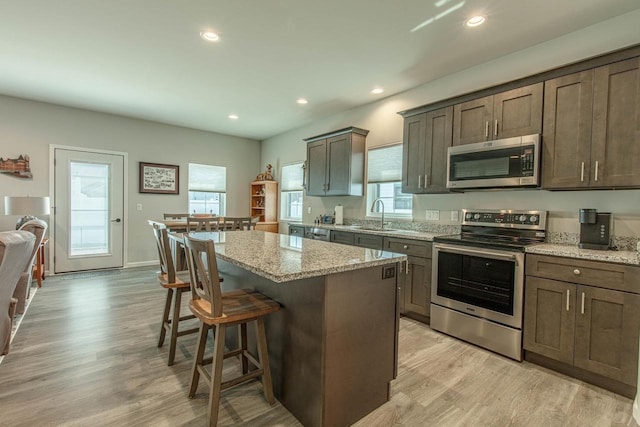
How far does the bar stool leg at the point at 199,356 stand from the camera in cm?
186

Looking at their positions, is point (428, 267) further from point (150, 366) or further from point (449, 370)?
point (150, 366)

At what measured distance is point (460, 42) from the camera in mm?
2863

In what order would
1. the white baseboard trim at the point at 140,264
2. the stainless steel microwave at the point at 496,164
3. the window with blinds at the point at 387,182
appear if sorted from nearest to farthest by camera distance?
the stainless steel microwave at the point at 496,164
the window with blinds at the point at 387,182
the white baseboard trim at the point at 140,264

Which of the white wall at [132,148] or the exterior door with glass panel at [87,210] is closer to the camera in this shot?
the white wall at [132,148]

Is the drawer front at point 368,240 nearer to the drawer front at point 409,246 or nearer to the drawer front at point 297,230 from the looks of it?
the drawer front at point 409,246

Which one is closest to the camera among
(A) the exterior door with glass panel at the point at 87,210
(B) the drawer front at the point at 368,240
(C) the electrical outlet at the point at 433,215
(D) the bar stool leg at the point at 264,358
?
(D) the bar stool leg at the point at 264,358

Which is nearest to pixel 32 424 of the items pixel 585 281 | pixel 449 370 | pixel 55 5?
pixel 449 370

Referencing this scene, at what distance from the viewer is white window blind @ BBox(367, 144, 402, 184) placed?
13.7ft

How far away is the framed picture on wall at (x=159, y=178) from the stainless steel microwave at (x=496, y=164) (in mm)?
5156

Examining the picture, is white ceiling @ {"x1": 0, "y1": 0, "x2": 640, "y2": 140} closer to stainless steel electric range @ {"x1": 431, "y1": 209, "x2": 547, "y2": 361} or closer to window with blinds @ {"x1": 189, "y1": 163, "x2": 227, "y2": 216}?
stainless steel electric range @ {"x1": 431, "y1": 209, "x2": 547, "y2": 361}

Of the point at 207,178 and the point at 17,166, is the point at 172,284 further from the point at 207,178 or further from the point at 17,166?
the point at 207,178

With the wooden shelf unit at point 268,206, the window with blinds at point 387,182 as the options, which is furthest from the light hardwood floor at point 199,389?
the wooden shelf unit at point 268,206

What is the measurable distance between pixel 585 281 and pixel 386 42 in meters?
2.54

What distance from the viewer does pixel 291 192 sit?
640 cm
